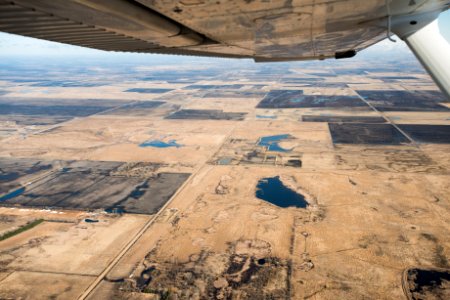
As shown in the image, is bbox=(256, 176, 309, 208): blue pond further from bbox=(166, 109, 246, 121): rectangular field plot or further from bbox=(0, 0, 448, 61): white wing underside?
bbox=(166, 109, 246, 121): rectangular field plot

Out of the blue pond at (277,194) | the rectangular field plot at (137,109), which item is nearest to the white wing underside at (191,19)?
the blue pond at (277,194)

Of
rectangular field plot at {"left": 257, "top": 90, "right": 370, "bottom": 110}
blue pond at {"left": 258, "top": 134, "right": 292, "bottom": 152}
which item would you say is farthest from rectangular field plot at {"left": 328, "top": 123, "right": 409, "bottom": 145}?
rectangular field plot at {"left": 257, "top": 90, "right": 370, "bottom": 110}

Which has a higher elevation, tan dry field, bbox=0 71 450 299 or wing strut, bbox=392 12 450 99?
wing strut, bbox=392 12 450 99

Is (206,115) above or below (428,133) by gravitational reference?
above

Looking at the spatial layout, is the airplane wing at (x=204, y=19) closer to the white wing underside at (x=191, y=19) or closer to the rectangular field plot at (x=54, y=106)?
the white wing underside at (x=191, y=19)

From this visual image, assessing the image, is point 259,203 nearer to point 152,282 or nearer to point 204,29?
point 152,282

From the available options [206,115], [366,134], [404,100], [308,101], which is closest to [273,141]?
[366,134]

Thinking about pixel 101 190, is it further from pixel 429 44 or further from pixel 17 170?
pixel 429 44
